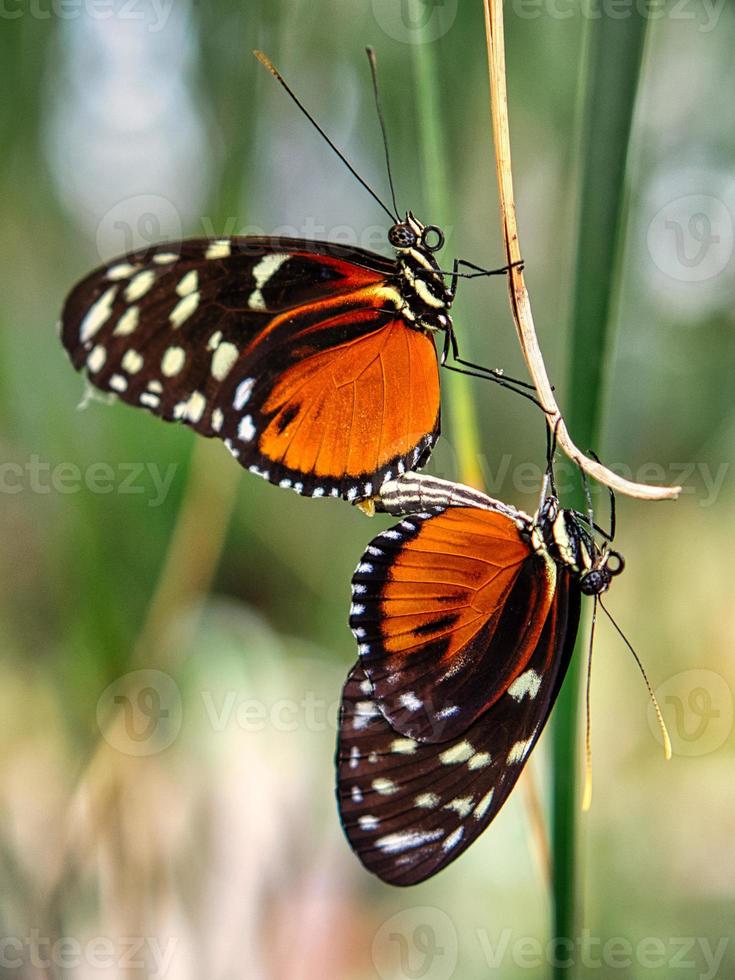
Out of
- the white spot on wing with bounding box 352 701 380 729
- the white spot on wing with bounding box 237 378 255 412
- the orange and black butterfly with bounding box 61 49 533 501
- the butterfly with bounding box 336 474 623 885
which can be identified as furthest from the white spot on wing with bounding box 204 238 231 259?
the white spot on wing with bounding box 352 701 380 729

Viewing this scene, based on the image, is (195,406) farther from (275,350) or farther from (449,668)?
(449,668)

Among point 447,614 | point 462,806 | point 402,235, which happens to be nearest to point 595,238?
point 402,235

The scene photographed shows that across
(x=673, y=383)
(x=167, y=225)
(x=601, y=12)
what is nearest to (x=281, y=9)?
(x=167, y=225)

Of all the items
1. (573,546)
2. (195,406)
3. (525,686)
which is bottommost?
(525,686)

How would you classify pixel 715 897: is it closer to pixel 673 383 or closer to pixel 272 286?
pixel 673 383

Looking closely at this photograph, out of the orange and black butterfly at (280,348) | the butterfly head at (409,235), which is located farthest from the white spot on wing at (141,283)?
the butterfly head at (409,235)

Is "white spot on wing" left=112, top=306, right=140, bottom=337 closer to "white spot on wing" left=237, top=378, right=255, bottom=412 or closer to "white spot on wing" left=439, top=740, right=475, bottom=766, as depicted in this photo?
"white spot on wing" left=237, top=378, right=255, bottom=412
